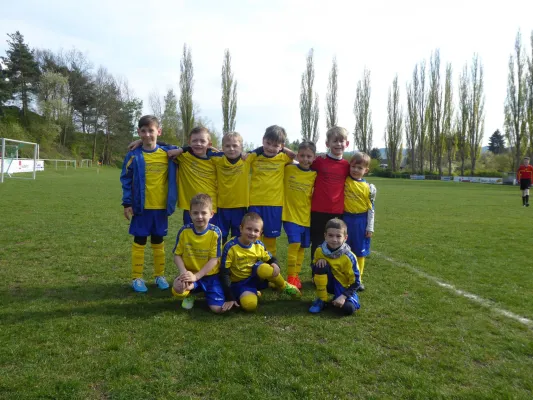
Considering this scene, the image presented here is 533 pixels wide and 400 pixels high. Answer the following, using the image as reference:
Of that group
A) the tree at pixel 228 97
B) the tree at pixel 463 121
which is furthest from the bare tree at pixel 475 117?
the tree at pixel 228 97

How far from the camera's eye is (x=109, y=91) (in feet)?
171

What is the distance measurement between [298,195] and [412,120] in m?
52.5

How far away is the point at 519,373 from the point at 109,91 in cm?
5734

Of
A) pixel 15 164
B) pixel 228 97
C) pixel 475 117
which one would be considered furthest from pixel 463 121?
pixel 15 164

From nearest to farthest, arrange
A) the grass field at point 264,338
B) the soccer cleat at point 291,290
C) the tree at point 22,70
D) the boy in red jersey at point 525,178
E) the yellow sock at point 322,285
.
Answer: the grass field at point 264,338, the yellow sock at point 322,285, the soccer cleat at point 291,290, the boy in red jersey at point 525,178, the tree at point 22,70

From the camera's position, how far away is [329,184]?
454cm

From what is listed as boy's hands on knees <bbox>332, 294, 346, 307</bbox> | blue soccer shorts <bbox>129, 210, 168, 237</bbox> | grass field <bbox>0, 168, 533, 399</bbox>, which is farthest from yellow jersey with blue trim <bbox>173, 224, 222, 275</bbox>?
boy's hands on knees <bbox>332, 294, 346, 307</bbox>

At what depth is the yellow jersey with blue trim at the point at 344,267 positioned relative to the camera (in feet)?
12.8

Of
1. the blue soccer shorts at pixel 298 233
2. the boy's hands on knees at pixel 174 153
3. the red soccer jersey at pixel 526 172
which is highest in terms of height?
the red soccer jersey at pixel 526 172

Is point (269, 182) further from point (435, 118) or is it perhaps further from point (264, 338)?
point (435, 118)

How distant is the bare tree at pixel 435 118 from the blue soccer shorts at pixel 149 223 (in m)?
50.0

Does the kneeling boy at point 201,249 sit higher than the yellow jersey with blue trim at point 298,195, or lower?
lower

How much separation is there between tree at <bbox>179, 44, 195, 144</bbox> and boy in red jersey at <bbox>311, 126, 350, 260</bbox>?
43485mm

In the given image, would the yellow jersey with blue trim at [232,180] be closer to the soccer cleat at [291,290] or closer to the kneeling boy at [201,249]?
the kneeling boy at [201,249]
